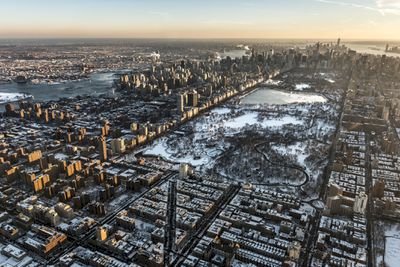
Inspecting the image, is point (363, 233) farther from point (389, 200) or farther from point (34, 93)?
point (34, 93)

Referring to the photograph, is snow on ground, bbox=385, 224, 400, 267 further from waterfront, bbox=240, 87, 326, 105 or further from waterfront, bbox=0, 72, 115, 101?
waterfront, bbox=0, 72, 115, 101

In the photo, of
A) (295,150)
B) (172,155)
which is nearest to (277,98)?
(295,150)

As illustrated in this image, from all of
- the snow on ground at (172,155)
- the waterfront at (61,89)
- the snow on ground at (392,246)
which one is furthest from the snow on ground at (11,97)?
Result: the snow on ground at (392,246)

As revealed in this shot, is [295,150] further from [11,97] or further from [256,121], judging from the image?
[11,97]

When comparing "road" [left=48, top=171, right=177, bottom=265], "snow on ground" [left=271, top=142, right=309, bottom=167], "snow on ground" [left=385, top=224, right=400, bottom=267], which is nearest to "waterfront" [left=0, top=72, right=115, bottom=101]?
"road" [left=48, top=171, right=177, bottom=265]

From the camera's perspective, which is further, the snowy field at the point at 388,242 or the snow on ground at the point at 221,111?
the snow on ground at the point at 221,111

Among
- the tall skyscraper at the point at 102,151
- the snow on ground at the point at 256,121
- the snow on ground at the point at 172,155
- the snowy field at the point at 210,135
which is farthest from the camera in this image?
the snow on ground at the point at 256,121

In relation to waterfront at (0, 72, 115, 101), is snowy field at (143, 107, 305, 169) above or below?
below

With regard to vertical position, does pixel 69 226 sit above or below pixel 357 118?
below

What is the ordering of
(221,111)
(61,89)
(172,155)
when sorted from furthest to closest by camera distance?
(61,89)
(221,111)
(172,155)

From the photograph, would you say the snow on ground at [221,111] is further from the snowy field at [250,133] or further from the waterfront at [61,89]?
the waterfront at [61,89]

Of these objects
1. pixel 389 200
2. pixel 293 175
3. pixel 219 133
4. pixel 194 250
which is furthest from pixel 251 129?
pixel 194 250
